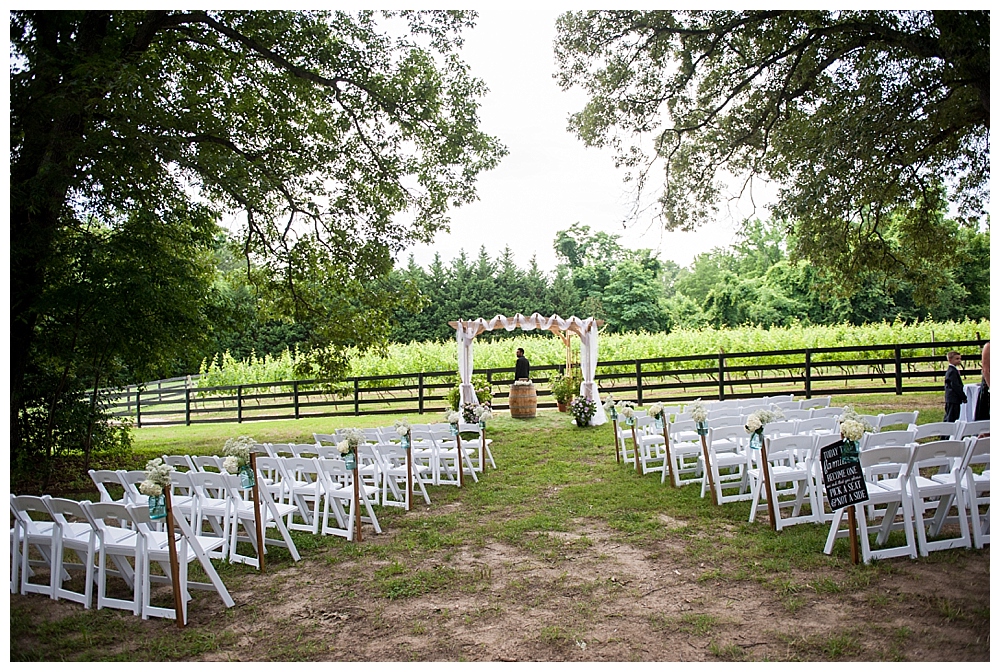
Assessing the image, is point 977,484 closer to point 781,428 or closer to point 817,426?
point 781,428

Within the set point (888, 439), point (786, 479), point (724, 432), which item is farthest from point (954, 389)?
point (786, 479)

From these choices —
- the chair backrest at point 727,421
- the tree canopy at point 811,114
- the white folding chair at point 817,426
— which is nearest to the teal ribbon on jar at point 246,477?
the chair backrest at point 727,421

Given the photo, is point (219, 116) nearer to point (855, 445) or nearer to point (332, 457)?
point (332, 457)

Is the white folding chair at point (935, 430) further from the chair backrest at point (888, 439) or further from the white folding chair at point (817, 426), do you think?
the white folding chair at point (817, 426)

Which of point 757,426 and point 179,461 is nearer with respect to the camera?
point 757,426

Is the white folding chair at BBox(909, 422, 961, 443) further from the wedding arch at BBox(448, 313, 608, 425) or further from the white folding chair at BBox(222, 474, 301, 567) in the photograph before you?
the wedding arch at BBox(448, 313, 608, 425)

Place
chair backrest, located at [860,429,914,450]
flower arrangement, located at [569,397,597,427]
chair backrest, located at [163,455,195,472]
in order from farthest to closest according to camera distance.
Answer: flower arrangement, located at [569,397,597,427] → chair backrest, located at [163,455,195,472] → chair backrest, located at [860,429,914,450]

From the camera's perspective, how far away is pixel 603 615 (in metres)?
3.51

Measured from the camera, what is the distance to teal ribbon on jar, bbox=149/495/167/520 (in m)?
3.50

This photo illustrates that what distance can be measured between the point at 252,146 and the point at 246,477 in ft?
21.9

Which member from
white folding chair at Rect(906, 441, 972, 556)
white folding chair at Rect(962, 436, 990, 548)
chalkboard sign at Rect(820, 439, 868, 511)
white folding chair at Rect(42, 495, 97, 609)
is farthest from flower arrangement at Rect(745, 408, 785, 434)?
white folding chair at Rect(42, 495, 97, 609)

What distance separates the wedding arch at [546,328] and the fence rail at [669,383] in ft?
5.48

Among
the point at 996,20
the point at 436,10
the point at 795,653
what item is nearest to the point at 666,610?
the point at 795,653

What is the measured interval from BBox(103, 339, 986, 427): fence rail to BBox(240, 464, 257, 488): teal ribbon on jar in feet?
28.3
